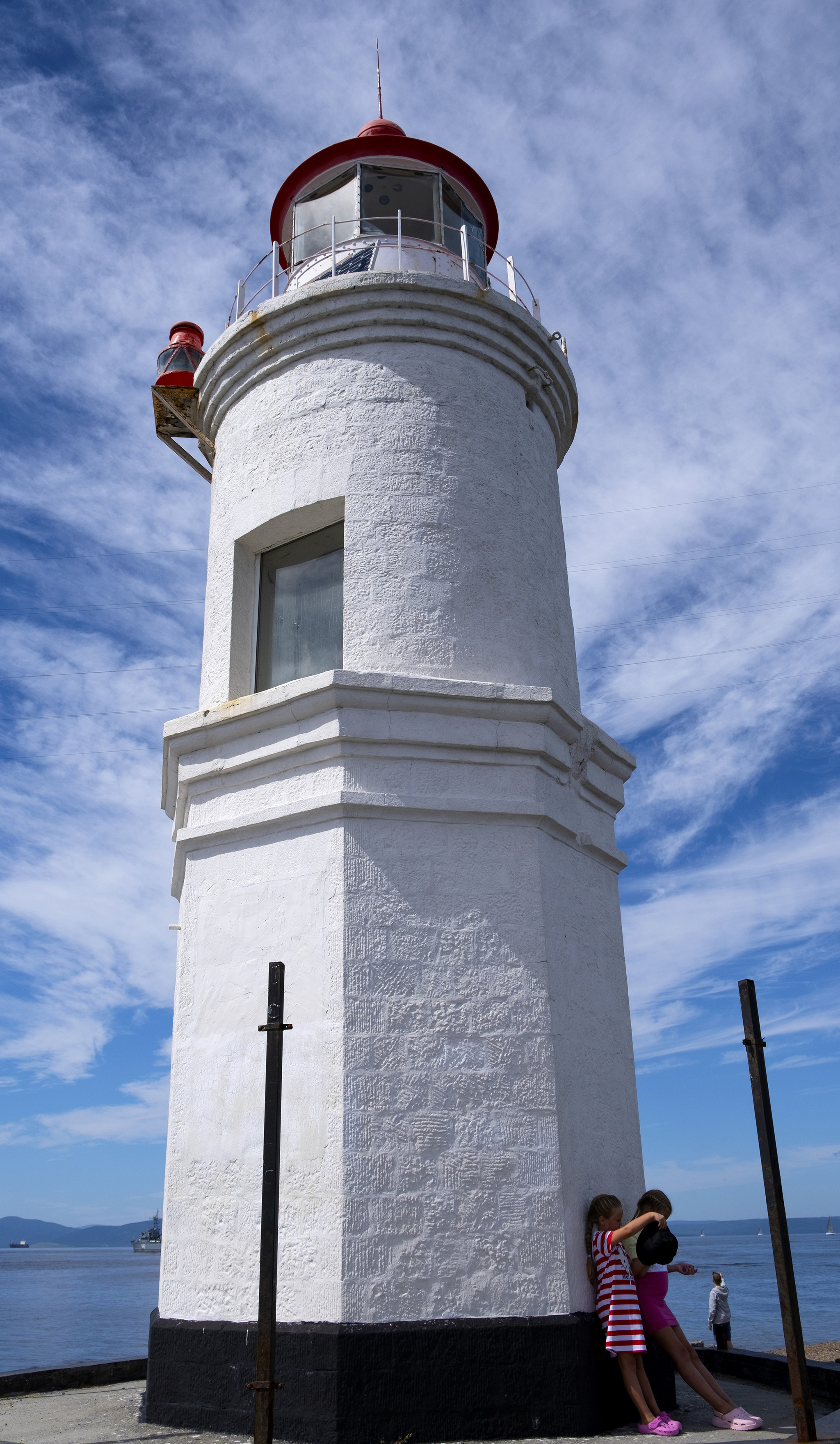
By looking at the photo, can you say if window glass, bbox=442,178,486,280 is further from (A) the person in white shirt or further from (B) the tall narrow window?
(A) the person in white shirt

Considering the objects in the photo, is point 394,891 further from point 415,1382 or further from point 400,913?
point 415,1382

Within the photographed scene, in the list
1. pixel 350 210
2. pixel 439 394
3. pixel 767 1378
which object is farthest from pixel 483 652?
pixel 767 1378

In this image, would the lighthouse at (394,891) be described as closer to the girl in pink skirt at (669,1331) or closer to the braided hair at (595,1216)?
the braided hair at (595,1216)

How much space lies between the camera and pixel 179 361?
11.9 metres

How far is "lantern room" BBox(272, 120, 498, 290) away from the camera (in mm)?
11086

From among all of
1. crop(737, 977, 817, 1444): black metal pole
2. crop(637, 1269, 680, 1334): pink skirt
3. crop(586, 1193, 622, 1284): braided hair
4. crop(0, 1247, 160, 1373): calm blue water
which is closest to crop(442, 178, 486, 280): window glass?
crop(737, 977, 817, 1444): black metal pole

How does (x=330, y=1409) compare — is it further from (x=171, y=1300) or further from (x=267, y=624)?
(x=267, y=624)

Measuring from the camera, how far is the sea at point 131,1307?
37.4 m

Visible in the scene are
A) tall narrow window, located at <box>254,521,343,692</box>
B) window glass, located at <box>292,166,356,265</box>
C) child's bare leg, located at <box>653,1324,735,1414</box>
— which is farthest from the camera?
window glass, located at <box>292,166,356,265</box>

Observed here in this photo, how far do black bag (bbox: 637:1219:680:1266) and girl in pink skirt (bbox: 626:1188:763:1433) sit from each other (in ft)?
0.19

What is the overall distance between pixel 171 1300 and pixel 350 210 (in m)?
10.2

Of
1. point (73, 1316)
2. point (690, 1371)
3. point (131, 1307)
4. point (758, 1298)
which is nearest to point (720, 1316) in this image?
point (690, 1371)

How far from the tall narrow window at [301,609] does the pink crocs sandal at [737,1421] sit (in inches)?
228

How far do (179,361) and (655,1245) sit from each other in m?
9.80
